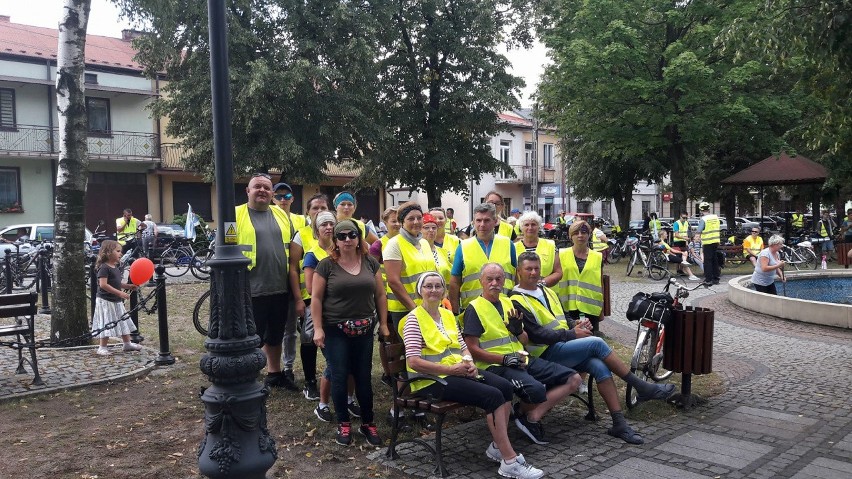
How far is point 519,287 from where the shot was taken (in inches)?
233

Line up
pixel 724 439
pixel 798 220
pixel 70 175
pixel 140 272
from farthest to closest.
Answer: pixel 798 220 → pixel 70 175 → pixel 140 272 → pixel 724 439

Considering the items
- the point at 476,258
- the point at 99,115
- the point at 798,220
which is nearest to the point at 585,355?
the point at 476,258

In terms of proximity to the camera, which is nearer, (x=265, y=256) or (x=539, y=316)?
(x=539, y=316)

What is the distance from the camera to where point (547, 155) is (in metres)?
54.3

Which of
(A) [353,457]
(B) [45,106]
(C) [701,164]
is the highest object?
(B) [45,106]

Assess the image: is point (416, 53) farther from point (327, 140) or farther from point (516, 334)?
point (516, 334)

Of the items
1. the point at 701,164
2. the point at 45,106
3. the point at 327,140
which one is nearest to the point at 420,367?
the point at 327,140

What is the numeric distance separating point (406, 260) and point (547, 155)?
1963 inches

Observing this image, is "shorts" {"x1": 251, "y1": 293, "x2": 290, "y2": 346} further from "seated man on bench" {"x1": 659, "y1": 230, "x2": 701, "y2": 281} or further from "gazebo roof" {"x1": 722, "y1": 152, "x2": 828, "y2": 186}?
"gazebo roof" {"x1": 722, "y1": 152, "x2": 828, "y2": 186}

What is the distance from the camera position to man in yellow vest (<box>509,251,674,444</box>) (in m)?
5.57

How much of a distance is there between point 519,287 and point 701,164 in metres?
30.0

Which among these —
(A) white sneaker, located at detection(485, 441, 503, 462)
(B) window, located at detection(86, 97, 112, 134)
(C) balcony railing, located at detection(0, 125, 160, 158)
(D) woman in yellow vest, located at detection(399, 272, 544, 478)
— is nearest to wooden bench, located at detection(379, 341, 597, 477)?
(D) woman in yellow vest, located at detection(399, 272, 544, 478)

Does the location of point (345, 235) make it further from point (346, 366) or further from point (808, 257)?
point (808, 257)

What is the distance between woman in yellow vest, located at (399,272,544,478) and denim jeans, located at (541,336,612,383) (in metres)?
0.89
